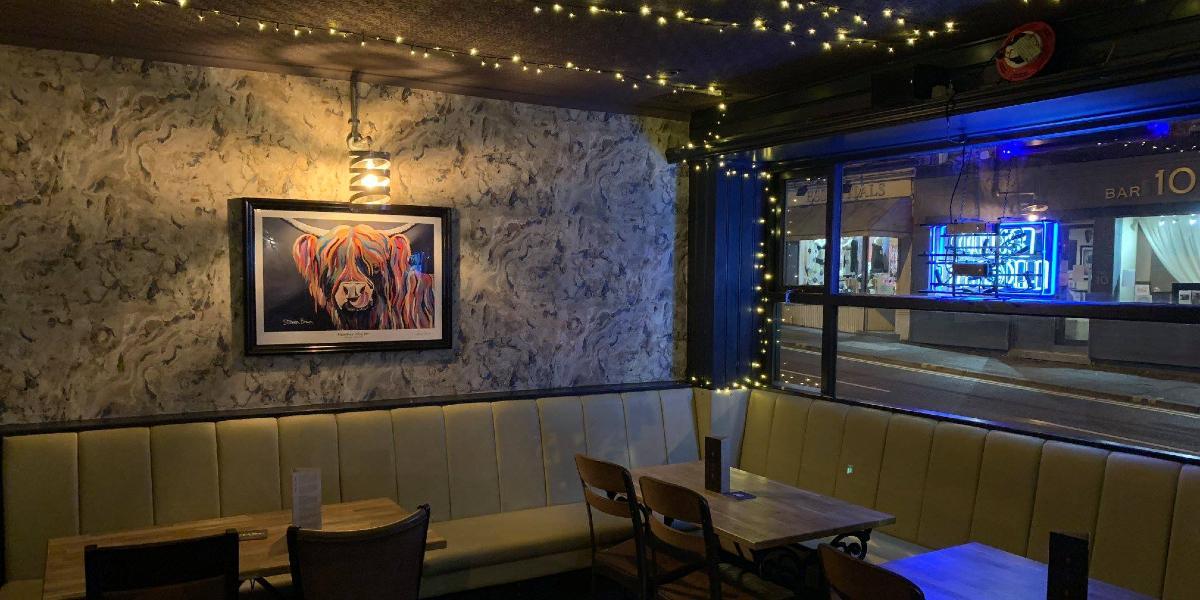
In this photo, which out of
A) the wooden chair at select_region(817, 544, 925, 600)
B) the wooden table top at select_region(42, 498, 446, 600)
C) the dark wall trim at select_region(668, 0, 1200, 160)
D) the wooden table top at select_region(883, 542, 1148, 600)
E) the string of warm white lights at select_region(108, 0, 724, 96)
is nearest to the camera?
the wooden chair at select_region(817, 544, 925, 600)

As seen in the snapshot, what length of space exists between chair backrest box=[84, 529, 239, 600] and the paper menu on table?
1.80ft

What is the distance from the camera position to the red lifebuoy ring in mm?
3174

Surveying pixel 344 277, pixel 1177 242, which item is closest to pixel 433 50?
pixel 344 277

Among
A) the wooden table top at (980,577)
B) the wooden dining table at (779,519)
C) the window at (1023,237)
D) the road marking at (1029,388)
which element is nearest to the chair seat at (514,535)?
→ the wooden dining table at (779,519)

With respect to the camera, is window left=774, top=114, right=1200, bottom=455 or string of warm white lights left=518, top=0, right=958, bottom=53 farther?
window left=774, top=114, right=1200, bottom=455

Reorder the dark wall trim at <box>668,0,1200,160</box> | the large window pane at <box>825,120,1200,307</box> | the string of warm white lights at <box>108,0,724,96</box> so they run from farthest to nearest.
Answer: the large window pane at <box>825,120,1200,307</box> < the string of warm white lights at <box>108,0,724,96</box> < the dark wall trim at <box>668,0,1200,160</box>

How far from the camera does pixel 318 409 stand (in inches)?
165

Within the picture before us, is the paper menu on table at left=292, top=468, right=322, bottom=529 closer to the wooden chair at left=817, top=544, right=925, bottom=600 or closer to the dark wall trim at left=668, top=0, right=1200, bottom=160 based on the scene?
the wooden chair at left=817, top=544, right=925, bottom=600

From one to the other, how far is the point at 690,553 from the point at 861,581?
1.15 metres

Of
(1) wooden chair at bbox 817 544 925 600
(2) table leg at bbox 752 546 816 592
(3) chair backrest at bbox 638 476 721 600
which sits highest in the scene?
(1) wooden chair at bbox 817 544 925 600

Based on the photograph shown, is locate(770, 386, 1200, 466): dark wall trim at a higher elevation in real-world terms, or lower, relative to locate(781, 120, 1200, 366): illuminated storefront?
lower

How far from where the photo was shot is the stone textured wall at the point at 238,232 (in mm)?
3756

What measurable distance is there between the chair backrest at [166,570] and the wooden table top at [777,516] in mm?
1734

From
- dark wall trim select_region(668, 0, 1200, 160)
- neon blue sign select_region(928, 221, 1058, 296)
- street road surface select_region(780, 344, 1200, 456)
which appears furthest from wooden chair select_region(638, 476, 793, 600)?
street road surface select_region(780, 344, 1200, 456)
